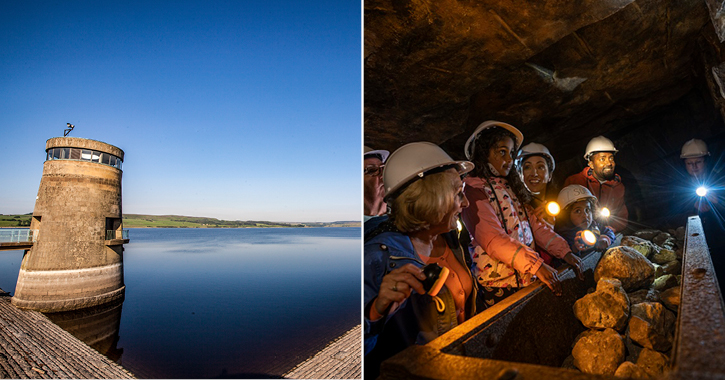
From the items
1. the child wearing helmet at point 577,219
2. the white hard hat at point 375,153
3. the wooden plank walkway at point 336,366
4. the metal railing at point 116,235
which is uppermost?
the white hard hat at point 375,153

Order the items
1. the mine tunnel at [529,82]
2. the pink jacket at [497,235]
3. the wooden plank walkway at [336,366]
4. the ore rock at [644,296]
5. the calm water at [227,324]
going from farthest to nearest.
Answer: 1. the calm water at [227,324]
2. the wooden plank walkway at [336,366]
3. the ore rock at [644,296]
4. the pink jacket at [497,235]
5. the mine tunnel at [529,82]

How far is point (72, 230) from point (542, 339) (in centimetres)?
1776

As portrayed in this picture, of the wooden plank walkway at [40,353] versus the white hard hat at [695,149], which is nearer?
the white hard hat at [695,149]

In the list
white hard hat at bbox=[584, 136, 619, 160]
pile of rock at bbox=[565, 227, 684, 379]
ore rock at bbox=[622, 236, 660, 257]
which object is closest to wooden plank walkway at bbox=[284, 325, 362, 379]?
ore rock at bbox=[622, 236, 660, 257]

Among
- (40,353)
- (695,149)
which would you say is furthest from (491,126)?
(40,353)

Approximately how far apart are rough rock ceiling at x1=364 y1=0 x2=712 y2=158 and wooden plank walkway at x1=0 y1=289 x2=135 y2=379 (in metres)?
13.8

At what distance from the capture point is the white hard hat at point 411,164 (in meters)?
1.86

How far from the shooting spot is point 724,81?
2.56 metres

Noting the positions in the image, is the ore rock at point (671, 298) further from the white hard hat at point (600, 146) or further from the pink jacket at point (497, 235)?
the white hard hat at point (600, 146)

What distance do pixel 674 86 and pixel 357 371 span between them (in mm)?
11834

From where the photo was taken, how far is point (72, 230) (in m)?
13.7

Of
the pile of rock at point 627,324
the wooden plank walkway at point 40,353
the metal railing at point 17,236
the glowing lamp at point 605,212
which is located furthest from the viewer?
the metal railing at point 17,236

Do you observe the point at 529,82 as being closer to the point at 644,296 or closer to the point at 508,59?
the point at 508,59

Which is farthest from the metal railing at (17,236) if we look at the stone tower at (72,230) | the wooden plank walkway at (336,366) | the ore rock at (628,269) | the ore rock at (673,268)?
the ore rock at (673,268)
